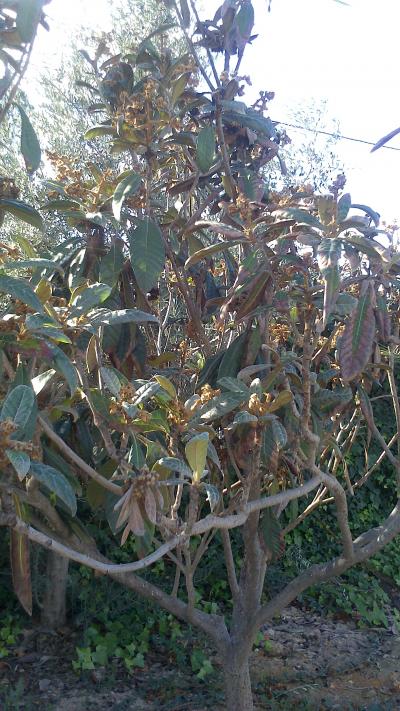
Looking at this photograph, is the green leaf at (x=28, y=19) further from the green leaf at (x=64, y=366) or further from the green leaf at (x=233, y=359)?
the green leaf at (x=233, y=359)

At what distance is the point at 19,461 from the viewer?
1.85 meters

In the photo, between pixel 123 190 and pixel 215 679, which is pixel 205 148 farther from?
pixel 215 679

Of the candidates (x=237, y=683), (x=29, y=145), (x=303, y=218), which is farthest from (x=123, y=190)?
(x=237, y=683)

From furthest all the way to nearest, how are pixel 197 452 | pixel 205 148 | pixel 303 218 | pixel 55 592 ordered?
pixel 55 592, pixel 205 148, pixel 303 218, pixel 197 452

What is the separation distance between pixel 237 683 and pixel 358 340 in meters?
1.79

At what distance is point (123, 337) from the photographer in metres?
3.01

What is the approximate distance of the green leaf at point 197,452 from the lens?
7.12 ft

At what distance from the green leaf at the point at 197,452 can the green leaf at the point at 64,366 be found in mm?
362

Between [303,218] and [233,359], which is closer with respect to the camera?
[303,218]

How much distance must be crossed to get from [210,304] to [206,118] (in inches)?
31.5

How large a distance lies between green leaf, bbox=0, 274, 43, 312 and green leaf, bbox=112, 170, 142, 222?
2.06ft

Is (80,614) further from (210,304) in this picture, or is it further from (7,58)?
(7,58)

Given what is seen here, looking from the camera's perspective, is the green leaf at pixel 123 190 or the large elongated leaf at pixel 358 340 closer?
the large elongated leaf at pixel 358 340

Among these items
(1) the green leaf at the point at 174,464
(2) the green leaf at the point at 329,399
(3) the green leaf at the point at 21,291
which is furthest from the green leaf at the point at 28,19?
(2) the green leaf at the point at 329,399
